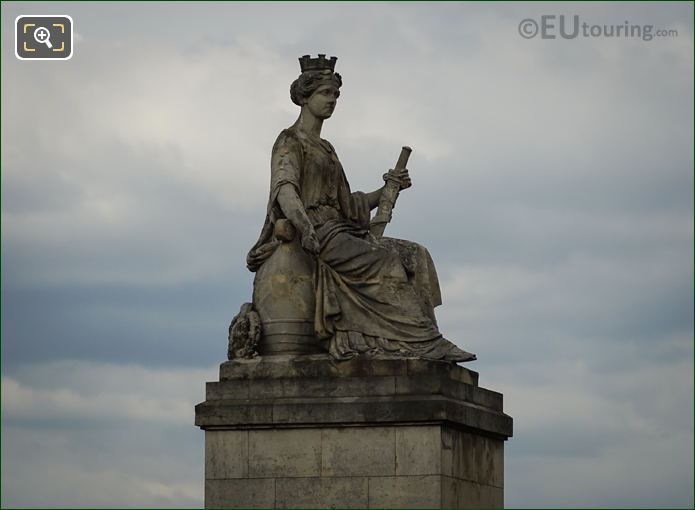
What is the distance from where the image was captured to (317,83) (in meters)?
27.3

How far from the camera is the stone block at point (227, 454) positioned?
2589 centimetres

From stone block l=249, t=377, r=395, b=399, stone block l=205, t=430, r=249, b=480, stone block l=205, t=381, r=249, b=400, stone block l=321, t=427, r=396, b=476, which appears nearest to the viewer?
stone block l=321, t=427, r=396, b=476

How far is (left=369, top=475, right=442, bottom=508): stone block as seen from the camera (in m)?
24.9

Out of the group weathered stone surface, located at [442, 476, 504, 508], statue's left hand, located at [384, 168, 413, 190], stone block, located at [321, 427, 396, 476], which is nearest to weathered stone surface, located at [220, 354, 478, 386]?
stone block, located at [321, 427, 396, 476]

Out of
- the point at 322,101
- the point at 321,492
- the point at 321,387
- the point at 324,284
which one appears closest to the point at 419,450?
the point at 321,492

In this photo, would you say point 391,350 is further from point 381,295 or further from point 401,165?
point 401,165

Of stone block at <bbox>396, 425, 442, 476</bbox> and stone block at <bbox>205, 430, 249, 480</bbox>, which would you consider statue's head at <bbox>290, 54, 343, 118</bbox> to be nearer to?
stone block at <bbox>205, 430, 249, 480</bbox>

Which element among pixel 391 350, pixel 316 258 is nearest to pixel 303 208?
pixel 316 258

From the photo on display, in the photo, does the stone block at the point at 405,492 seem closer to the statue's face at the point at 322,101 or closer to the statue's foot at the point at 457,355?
the statue's foot at the point at 457,355

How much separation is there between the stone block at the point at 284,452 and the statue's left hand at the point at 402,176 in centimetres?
457

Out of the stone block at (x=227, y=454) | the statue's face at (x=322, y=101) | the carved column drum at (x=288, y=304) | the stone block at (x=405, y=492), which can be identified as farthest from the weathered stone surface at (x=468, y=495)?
the statue's face at (x=322, y=101)

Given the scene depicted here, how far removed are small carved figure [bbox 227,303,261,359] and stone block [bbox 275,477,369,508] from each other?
1.89m

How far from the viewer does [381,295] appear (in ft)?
86.3

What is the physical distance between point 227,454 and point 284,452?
33.8 inches
